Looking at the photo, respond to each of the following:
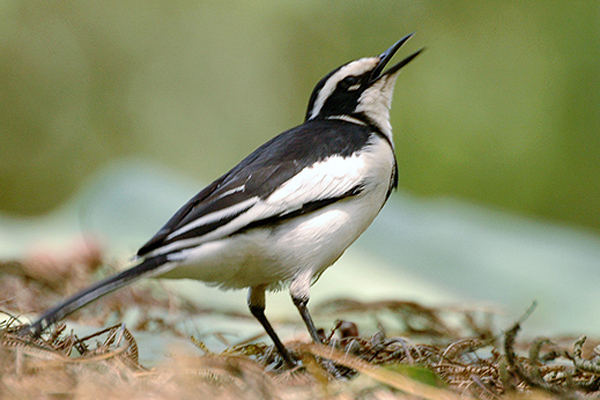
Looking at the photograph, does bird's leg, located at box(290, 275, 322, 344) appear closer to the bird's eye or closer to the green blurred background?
the bird's eye

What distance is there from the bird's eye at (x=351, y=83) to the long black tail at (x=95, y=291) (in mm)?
1269

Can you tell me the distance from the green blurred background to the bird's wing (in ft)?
17.7

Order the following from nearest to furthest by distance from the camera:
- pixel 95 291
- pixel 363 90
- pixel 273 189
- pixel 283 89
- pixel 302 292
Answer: pixel 95 291 < pixel 273 189 < pixel 302 292 < pixel 363 90 < pixel 283 89

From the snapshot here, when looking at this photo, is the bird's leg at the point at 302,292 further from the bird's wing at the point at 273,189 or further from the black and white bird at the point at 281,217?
the bird's wing at the point at 273,189

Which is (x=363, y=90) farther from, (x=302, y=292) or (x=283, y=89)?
(x=283, y=89)

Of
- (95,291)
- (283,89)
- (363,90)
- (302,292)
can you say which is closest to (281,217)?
(302,292)

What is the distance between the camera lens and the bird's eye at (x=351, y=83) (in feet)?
10.2

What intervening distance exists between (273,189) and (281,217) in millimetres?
99

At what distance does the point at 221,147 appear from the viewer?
1009cm

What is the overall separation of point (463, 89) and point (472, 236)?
403 cm

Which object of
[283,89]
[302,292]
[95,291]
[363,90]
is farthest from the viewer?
[283,89]

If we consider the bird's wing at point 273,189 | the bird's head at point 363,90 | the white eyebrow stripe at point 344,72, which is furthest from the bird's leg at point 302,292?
the white eyebrow stripe at point 344,72

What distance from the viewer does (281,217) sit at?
95.7 inches

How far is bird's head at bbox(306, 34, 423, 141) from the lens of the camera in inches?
121
